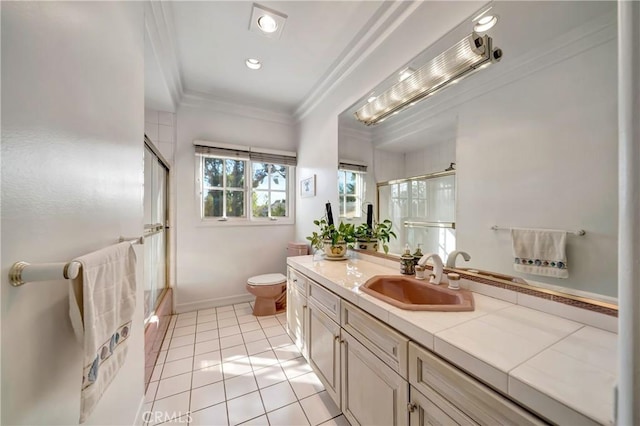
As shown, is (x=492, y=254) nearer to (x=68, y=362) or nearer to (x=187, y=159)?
(x=68, y=362)

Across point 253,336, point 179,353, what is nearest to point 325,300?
point 253,336

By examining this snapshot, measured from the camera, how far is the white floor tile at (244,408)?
134 cm

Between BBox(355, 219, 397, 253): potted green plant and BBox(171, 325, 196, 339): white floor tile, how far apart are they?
6.15 feet

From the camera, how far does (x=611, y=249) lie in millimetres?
834

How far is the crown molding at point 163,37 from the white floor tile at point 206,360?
244cm

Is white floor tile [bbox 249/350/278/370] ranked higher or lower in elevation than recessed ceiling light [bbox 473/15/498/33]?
lower

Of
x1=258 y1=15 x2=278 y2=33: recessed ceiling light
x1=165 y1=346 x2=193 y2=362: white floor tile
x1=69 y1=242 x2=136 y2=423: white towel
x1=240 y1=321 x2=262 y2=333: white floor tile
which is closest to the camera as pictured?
x1=69 y1=242 x2=136 y2=423: white towel

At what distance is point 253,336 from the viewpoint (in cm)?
222

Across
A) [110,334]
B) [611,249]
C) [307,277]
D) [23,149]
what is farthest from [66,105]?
[611,249]

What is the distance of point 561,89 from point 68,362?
202 cm

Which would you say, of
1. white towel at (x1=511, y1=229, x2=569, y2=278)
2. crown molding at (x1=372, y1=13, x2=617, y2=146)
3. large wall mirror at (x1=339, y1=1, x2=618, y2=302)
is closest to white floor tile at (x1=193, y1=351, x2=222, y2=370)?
large wall mirror at (x1=339, y1=1, x2=618, y2=302)

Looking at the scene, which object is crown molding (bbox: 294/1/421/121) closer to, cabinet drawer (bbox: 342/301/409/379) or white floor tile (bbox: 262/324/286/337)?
cabinet drawer (bbox: 342/301/409/379)

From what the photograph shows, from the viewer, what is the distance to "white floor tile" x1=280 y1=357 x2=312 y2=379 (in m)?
1.72

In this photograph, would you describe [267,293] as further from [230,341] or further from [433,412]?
[433,412]
